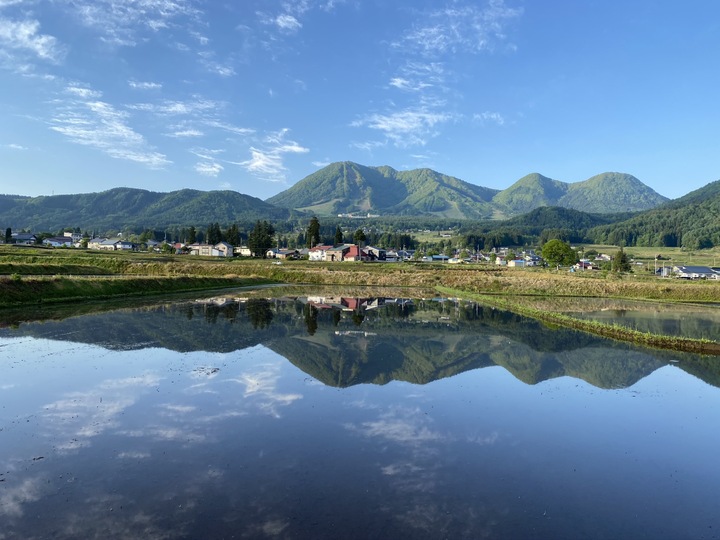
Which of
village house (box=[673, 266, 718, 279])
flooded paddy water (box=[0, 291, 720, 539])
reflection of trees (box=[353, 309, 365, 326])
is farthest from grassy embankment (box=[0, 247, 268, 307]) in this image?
village house (box=[673, 266, 718, 279])

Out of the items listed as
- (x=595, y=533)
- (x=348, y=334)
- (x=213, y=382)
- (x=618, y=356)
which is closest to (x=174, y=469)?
(x=213, y=382)

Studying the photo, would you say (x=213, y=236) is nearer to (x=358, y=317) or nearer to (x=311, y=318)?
(x=358, y=317)

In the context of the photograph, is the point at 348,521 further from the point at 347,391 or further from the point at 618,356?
the point at 618,356

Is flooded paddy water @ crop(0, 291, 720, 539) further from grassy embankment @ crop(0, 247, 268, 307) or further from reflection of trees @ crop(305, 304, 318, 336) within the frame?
grassy embankment @ crop(0, 247, 268, 307)

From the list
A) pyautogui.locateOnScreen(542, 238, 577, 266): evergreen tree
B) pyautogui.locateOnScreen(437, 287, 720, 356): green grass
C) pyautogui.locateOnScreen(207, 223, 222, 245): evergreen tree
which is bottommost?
pyautogui.locateOnScreen(437, 287, 720, 356): green grass

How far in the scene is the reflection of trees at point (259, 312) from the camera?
3036 cm

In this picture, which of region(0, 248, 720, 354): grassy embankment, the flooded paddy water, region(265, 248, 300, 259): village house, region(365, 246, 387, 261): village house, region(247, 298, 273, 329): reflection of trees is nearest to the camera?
the flooded paddy water

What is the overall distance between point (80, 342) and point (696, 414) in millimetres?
26751

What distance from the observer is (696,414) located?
15406mm

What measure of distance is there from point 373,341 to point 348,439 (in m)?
13.8

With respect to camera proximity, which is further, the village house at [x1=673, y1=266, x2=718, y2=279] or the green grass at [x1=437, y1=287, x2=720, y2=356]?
the village house at [x1=673, y1=266, x2=718, y2=279]

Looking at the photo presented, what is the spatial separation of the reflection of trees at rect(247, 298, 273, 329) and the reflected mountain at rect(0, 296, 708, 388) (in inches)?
3.3

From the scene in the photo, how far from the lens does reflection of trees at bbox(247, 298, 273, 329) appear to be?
99.6 feet

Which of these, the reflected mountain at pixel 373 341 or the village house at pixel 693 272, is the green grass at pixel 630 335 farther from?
the village house at pixel 693 272
